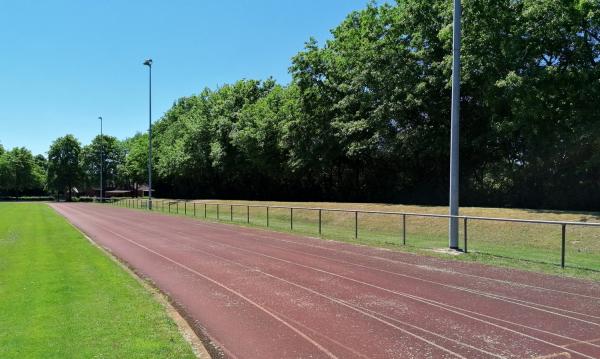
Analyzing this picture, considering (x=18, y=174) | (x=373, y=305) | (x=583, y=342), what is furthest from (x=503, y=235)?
(x=18, y=174)

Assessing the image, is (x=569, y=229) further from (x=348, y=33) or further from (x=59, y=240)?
(x=348, y=33)

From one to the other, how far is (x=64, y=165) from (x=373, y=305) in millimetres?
113425

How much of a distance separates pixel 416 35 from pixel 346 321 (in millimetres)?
29510

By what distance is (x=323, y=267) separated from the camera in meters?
12.9

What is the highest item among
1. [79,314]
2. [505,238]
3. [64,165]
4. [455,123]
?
[64,165]

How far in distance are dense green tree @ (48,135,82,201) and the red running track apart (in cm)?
10334

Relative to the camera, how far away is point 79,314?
748cm

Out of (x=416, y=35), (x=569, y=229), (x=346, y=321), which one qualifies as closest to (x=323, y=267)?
(x=346, y=321)

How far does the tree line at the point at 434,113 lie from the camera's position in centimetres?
2475

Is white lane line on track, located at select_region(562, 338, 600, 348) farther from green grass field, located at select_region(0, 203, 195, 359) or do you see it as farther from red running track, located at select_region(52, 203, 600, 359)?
green grass field, located at select_region(0, 203, 195, 359)

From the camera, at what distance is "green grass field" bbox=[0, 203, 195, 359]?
5934 millimetres

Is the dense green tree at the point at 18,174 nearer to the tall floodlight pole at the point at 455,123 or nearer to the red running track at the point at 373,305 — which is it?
the red running track at the point at 373,305

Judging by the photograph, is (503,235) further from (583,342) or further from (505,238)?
(583,342)

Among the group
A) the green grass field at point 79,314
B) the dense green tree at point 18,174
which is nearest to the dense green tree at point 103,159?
the dense green tree at point 18,174
